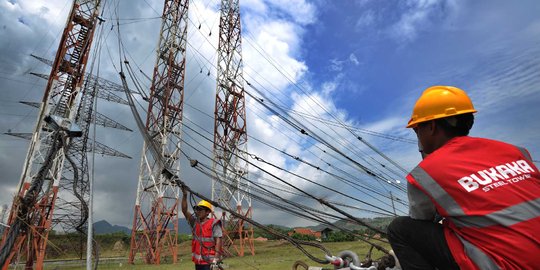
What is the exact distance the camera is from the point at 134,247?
1761 centimetres

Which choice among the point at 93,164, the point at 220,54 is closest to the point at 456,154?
the point at 93,164

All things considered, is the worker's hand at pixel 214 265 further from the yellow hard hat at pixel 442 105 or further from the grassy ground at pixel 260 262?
the grassy ground at pixel 260 262

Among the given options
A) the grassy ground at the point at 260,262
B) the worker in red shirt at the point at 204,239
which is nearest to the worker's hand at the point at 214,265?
the worker in red shirt at the point at 204,239

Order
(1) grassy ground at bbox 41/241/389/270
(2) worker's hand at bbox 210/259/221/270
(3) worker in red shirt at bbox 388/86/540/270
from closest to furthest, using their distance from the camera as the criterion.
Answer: (3) worker in red shirt at bbox 388/86/540/270 → (2) worker's hand at bbox 210/259/221/270 → (1) grassy ground at bbox 41/241/389/270

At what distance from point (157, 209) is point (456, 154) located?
58.8 feet

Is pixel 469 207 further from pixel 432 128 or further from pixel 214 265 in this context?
pixel 214 265

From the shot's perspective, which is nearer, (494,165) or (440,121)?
(494,165)

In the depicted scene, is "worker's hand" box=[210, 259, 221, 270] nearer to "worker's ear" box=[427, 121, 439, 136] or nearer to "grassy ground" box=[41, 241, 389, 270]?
"worker's ear" box=[427, 121, 439, 136]

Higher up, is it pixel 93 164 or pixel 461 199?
pixel 93 164

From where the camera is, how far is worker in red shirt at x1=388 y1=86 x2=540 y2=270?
107cm

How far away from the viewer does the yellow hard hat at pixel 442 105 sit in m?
1.50

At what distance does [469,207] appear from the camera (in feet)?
3.76

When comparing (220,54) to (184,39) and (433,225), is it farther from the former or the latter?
(433,225)

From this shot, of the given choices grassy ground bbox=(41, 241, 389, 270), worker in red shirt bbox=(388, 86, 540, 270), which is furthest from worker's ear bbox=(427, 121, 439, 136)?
grassy ground bbox=(41, 241, 389, 270)
